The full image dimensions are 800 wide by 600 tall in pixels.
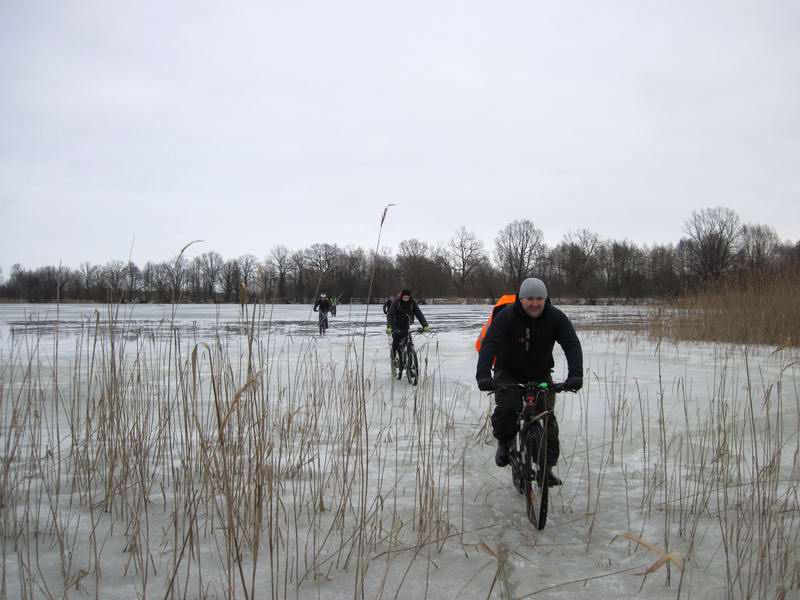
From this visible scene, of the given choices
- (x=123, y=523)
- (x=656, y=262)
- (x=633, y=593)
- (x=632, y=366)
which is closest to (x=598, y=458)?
(x=633, y=593)

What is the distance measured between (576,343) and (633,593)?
5.93 feet

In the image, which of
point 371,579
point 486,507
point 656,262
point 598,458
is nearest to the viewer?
point 371,579

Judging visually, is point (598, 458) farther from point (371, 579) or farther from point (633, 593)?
point (371, 579)

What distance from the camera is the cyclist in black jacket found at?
3914 millimetres

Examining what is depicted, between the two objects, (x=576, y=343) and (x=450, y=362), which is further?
(x=450, y=362)

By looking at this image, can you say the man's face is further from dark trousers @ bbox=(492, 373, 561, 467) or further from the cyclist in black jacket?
dark trousers @ bbox=(492, 373, 561, 467)

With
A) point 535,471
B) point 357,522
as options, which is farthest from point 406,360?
point 357,522

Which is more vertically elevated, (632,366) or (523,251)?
(523,251)

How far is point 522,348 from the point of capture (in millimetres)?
4098

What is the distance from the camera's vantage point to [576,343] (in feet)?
13.3

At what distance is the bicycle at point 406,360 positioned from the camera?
9.55 meters

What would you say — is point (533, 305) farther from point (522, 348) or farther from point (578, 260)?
point (578, 260)

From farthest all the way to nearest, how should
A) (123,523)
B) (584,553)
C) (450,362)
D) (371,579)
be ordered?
1. (450,362)
2. (123,523)
3. (584,553)
4. (371,579)

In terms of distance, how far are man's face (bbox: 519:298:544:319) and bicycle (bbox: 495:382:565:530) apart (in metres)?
0.58
